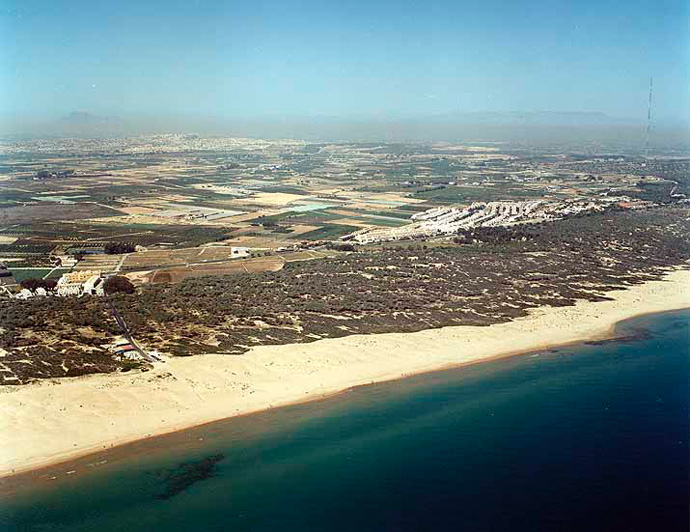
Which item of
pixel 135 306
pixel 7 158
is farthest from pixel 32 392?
pixel 7 158

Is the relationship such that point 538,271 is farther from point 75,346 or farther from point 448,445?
point 75,346

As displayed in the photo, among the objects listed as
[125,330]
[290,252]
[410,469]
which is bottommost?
[410,469]

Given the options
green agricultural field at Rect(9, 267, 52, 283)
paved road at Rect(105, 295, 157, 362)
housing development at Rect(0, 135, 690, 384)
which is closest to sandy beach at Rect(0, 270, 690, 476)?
paved road at Rect(105, 295, 157, 362)

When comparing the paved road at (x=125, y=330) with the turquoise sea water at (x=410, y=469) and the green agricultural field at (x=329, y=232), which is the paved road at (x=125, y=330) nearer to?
the turquoise sea water at (x=410, y=469)

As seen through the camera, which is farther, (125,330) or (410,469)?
(125,330)

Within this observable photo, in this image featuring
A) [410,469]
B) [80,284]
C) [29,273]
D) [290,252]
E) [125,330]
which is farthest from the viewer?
[290,252]

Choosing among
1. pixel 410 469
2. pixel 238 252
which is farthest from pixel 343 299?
pixel 238 252

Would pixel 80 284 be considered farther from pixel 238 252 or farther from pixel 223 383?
pixel 223 383
